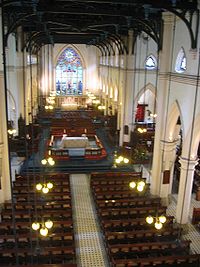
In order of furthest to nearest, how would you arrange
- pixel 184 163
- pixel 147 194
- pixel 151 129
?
pixel 151 129
pixel 147 194
pixel 184 163

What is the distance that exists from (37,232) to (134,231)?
12.9ft

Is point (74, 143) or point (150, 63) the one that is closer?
point (150, 63)

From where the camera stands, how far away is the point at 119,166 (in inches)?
853

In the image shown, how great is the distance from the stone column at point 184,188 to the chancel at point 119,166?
0.16ft

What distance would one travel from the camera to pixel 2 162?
1531 centimetres

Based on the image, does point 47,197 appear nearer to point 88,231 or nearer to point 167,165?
point 88,231

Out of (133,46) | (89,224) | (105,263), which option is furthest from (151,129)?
(105,263)

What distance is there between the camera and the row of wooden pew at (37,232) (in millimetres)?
10930

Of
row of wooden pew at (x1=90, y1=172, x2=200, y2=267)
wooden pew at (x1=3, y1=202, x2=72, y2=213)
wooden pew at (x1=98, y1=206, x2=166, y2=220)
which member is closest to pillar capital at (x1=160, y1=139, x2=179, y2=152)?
row of wooden pew at (x1=90, y1=172, x2=200, y2=267)

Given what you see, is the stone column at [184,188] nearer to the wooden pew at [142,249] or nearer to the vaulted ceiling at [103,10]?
the wooden pew at [142,249]

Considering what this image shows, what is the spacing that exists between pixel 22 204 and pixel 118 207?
461cm

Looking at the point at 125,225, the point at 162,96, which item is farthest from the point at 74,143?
the point at 125,225

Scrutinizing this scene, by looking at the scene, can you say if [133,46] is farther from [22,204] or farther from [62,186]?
[22,204]

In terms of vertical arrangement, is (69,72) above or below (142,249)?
above
